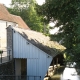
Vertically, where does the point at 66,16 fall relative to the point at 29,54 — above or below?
above

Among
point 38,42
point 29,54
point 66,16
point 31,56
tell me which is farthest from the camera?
point 38,42

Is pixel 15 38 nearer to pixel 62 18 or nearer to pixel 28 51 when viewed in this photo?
pixel 28 51

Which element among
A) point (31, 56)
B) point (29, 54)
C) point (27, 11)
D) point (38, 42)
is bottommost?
point (31, 56)

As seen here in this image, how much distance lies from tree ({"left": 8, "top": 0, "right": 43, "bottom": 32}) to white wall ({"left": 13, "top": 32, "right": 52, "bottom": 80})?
129 ft

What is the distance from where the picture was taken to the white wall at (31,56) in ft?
63.1

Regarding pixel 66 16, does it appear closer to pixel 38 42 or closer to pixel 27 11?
pixel 38 42

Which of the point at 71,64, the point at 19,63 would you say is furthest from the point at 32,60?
the point at 71,64

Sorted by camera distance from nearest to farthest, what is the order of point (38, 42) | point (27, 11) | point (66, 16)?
point (66, 16) → point (38, 42) → point (27, 11)

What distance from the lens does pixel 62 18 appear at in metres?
16.6

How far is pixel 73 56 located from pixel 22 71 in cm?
1020

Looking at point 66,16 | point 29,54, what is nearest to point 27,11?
point 29,54

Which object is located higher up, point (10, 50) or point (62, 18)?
point (62, 18)

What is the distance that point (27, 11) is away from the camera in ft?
218

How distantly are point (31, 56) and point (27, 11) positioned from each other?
47723mm
